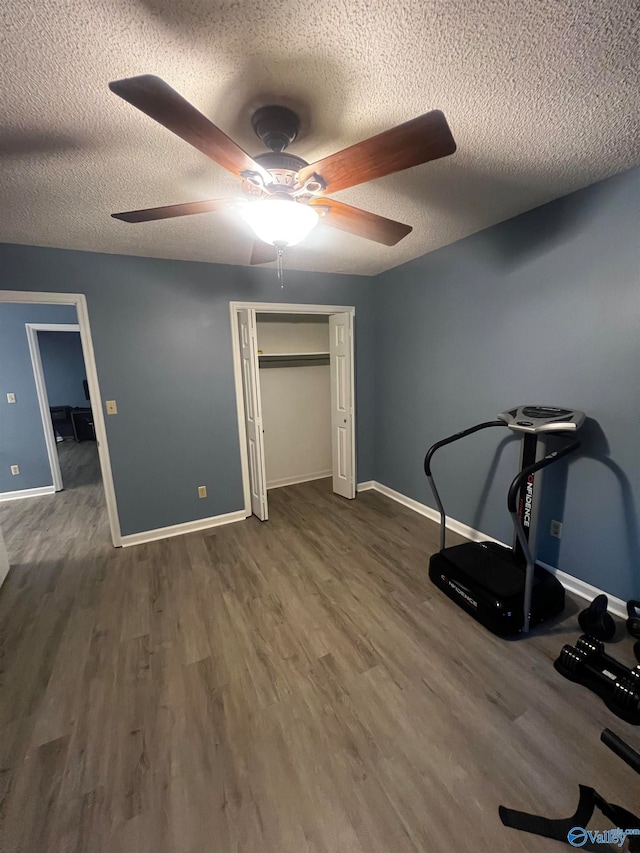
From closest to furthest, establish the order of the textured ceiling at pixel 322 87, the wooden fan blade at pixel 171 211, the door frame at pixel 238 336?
the textured ceiling at pixel 322 87 → the wooden fan blade at pixel 171 211 → the door frame at pixel 238 336

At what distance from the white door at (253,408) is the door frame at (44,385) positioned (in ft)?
8.31

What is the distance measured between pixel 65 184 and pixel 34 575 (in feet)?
9.07

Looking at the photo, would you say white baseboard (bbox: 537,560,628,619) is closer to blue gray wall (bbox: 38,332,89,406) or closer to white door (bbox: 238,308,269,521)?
white door (bbox: 238,308,269,521)

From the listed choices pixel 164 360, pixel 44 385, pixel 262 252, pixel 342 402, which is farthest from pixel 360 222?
pixel 44 385

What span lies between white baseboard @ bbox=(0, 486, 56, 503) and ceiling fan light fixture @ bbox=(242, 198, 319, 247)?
4.72 meters

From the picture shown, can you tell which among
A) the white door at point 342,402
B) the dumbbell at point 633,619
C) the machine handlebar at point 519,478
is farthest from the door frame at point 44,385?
the dumbbell at point 633,619

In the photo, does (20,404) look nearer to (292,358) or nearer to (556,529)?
(292,358)

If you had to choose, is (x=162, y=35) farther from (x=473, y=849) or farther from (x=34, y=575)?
(x=34, y=575)

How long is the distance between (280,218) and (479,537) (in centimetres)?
283

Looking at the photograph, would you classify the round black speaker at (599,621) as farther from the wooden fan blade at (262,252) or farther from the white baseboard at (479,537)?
the wooden fan blade at (262,252)

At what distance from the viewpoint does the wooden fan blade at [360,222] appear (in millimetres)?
1420

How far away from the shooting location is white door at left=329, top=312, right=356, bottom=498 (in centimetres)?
369

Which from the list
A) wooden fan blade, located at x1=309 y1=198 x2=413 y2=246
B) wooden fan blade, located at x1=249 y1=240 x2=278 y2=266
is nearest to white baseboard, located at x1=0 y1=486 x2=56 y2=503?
wooden fan blade, located at x1=249 y1=240 x2=278 y2=266

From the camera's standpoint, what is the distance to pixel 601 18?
938mm
